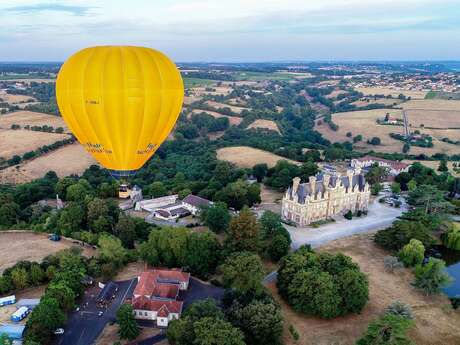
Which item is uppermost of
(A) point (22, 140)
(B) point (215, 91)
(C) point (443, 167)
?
(B) point (215, 91)

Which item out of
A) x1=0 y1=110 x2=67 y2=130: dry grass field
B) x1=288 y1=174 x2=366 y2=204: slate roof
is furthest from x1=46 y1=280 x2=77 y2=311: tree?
x1=0 y1=110 x2=67 y2=130: dry grass field

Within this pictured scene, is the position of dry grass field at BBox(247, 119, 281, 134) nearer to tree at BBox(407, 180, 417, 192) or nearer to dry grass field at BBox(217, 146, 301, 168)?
dry grass field at BBox(217, 146, 301, 168)

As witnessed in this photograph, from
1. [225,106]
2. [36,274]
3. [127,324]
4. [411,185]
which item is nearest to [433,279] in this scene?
[127,324]

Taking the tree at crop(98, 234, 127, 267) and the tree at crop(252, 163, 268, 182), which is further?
the tree at crop(252, 163, 268, 182)

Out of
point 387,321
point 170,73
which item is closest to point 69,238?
point 170,73

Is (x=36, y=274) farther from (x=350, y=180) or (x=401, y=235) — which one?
(x=350, y=180)

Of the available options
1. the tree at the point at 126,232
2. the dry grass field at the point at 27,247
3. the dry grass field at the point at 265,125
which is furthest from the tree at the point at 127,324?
the dry grass field at the point at 265,125
